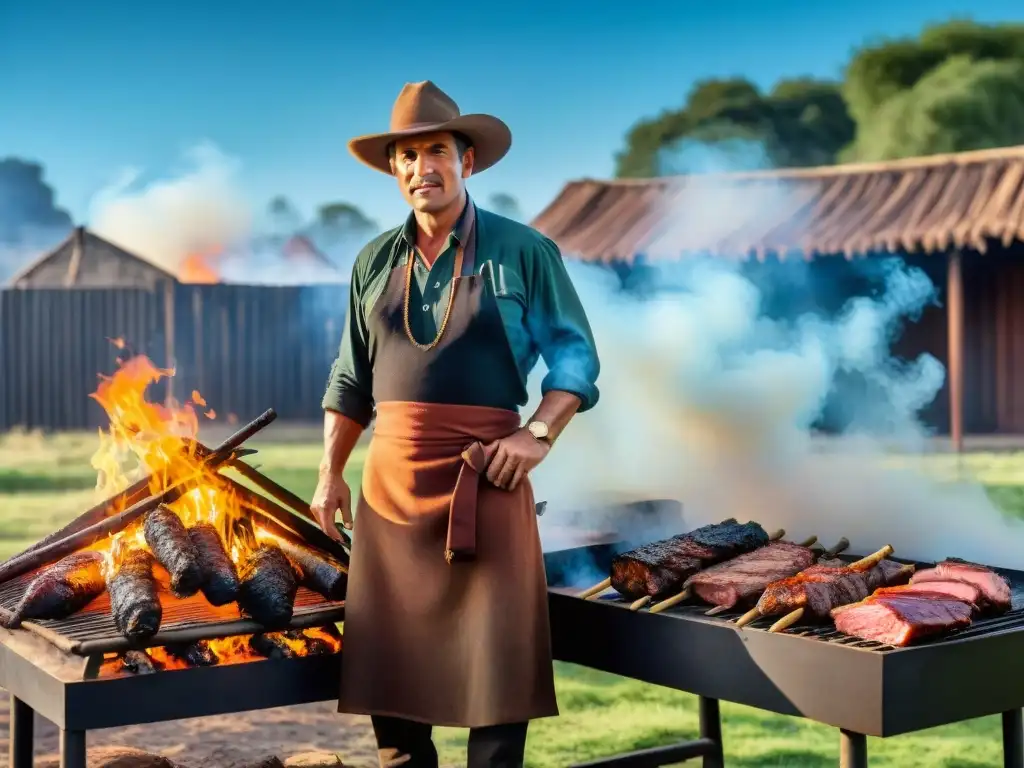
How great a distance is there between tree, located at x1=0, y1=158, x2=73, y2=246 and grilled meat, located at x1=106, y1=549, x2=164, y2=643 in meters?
27.5

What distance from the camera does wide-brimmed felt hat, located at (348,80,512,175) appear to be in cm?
335

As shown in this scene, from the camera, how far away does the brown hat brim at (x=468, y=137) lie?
3.34 m

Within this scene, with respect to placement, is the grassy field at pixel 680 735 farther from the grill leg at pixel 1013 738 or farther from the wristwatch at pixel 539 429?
the wristwatch at pixel 539 429

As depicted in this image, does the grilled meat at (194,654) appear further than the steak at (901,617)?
Yes

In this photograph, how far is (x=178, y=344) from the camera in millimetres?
17562

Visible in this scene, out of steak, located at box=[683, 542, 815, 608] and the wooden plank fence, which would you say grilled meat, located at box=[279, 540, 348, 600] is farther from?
the wooden plank fence

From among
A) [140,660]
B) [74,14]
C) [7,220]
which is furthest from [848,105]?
[140,660]

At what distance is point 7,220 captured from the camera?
30.0 m

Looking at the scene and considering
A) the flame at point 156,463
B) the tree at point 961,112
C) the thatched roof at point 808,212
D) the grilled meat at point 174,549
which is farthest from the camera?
the tree at point 961,112

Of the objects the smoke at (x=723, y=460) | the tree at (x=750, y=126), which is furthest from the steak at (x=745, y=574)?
the tree at (x=750, y=126)

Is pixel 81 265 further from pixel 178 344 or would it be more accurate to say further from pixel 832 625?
pixel 832 625

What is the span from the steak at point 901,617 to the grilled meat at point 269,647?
1414 millimetres

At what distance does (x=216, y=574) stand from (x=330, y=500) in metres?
0.37

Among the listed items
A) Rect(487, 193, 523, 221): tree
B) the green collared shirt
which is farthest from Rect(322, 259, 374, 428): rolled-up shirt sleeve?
Rect(487, 193, 523, 221): tree
